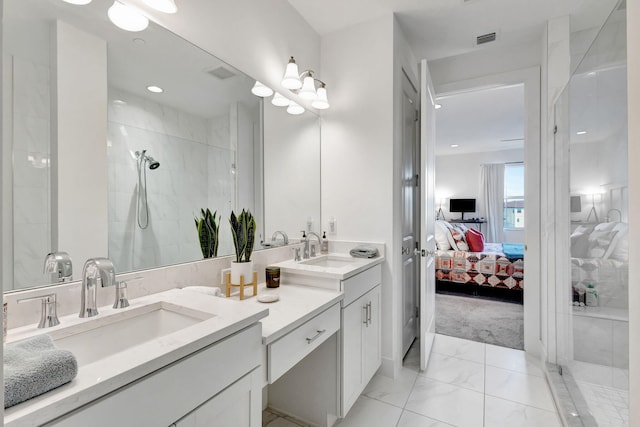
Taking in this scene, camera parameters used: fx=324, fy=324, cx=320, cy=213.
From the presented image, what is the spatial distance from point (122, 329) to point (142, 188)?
1.80 ft

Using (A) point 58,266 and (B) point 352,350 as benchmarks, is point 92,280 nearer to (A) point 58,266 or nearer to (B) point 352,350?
(A) point 58,266

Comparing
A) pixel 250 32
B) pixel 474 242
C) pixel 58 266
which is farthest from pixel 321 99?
pixel 474 242

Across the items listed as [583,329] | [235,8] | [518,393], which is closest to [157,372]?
[235,8]

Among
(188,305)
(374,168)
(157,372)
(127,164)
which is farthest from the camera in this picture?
(374,168)

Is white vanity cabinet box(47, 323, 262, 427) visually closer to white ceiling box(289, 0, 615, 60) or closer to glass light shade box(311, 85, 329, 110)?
glass light shade box(311, 85, 329, 110)

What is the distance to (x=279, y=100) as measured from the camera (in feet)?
7.02

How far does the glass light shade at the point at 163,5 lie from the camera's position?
4.30 feet

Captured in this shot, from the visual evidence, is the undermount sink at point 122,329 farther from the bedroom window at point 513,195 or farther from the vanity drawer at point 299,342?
the bedroom window at point 513,195

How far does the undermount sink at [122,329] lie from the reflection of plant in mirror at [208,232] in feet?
1.35

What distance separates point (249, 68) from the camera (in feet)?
6.06

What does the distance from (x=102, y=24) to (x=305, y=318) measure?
1377 mm

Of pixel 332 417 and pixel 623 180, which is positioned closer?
pixel 623 180

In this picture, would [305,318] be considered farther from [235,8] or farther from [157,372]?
[235,8]

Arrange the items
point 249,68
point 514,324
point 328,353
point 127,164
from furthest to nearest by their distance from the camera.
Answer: point 514,324, point 249,68, point 328,353, point 127,164
